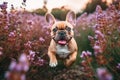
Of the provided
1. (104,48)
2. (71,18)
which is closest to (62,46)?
(104,48)

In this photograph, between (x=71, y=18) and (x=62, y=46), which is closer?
(x=62, y=46)

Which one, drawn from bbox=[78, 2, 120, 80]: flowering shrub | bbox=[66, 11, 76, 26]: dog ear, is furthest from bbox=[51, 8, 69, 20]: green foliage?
bbox=[78, 2, 120, 80]: flowering shrub

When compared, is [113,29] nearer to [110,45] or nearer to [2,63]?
[110,45]

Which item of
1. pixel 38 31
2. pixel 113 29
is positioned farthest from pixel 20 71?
pixel 38 31

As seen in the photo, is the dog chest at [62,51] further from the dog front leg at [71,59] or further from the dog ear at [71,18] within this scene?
the dog ear at [71,18]

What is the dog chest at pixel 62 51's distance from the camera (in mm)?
4406

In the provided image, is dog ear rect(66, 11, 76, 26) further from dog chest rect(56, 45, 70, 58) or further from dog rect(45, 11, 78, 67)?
dog chest rect(56, 45, 70, 58)

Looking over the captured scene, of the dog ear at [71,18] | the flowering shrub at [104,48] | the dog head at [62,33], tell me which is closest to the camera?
the flowering shrub at [104,48]

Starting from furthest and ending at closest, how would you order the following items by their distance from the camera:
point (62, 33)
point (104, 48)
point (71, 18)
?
1. point (71, 18)
2. point (62, 33)
3. point (104, 48)

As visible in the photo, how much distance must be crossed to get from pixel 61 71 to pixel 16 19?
1.46 m

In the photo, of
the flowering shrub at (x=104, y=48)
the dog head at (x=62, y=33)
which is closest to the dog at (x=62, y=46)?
the dog head at (x=62, y=33)

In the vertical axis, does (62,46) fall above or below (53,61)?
above

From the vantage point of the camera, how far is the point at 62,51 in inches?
173

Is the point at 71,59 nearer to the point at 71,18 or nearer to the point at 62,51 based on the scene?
the point at 62,51
